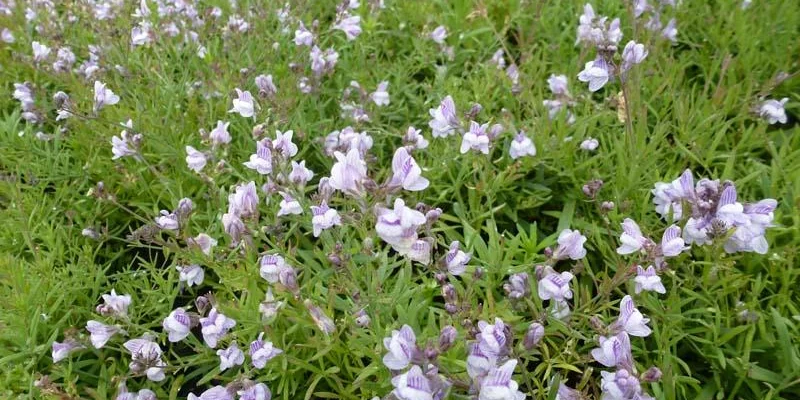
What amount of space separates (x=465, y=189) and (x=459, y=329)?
133 cm

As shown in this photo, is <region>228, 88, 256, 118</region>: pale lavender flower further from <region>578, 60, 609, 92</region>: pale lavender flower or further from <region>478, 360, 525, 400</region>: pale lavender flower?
<region>478, 360, 525, 400</region>: pale lavender flower

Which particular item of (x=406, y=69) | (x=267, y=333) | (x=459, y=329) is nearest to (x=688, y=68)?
(x=406, y=69)

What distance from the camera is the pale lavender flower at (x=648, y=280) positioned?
2238 mm

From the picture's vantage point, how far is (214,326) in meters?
2.28

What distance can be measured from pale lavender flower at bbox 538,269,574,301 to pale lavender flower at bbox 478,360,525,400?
1.43 ft

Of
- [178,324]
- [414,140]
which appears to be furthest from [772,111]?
[178,324]

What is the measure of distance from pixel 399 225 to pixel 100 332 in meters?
1.32

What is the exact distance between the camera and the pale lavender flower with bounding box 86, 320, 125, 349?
2.50 m

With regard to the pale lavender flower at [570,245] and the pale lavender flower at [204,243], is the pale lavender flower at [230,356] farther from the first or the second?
the pale lavender flower at [570,245]

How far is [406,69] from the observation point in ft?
14.0

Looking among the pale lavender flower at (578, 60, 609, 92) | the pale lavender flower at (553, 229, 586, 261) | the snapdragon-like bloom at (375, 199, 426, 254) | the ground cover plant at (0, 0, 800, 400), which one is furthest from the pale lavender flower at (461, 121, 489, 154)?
the snapdragon-like bloom at (375, 199, 426, 254)

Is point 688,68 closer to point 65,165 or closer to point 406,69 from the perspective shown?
point 406,69

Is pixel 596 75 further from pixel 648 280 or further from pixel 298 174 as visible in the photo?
pixel 298 174

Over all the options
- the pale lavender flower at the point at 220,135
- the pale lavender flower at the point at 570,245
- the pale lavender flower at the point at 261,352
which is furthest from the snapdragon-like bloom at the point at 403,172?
the pale lavender flower at the point at 220,135
